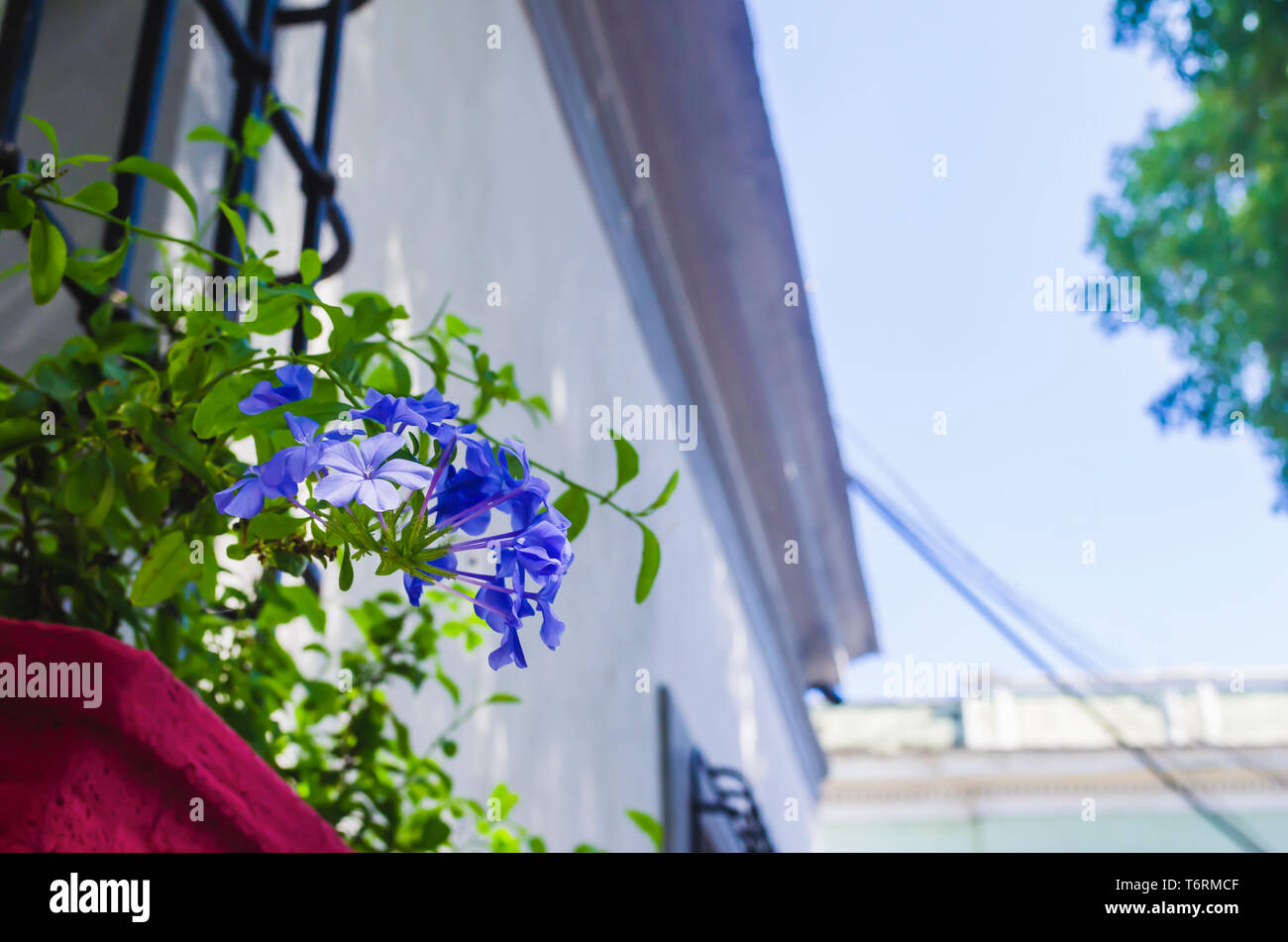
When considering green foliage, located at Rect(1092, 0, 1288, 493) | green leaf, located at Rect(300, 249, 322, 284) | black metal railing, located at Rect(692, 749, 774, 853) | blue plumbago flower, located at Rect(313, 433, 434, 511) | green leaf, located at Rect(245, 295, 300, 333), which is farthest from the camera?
green foliage, located at Rect(1092, 0, 1288, 493)

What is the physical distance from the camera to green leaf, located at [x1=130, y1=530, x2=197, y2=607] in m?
0.64

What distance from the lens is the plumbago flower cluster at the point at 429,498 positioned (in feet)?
1.50

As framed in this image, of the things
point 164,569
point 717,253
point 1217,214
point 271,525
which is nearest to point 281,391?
point 271,525

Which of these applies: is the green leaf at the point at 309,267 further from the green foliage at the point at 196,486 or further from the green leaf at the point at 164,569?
the green leaf at the point at 164,569

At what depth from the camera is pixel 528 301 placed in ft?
9.30

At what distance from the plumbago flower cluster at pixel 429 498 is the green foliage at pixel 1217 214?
27.9 ft

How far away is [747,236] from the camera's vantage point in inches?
188

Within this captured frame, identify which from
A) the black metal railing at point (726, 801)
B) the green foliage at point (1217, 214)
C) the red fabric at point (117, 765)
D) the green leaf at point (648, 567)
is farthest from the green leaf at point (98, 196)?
the green foliage at point (1217, 214)

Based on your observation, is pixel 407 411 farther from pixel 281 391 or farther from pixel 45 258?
pixel 45 258

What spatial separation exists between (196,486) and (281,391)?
32cm

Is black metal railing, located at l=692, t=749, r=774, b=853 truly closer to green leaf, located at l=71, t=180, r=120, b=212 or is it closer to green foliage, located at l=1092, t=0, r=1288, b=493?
green leaf, located at l=71, t=180, r=120, b=212

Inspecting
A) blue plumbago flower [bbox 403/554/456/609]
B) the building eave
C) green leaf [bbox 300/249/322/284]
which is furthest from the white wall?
blue plumbago flower [bbox 403/554/456/609]
